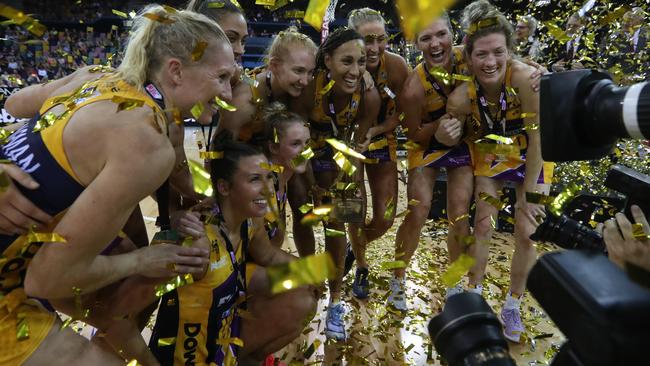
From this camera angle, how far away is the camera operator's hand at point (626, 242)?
3.55 feet

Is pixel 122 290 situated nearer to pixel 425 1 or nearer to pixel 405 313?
pixel 425 1

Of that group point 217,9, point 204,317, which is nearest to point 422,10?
point 204,317

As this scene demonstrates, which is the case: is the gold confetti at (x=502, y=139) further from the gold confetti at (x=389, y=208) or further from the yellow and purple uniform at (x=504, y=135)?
the gold confetti at (x=389, y=208)

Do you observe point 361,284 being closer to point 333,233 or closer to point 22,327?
point 333,233

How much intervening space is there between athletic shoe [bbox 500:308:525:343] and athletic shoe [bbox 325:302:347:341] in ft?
2.74

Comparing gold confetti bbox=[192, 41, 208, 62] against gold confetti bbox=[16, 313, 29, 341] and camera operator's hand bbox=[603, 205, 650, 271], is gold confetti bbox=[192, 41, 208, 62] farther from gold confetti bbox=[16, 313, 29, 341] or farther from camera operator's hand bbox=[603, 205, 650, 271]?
camera operator's hand bbox=[603, 205, 650, 271]

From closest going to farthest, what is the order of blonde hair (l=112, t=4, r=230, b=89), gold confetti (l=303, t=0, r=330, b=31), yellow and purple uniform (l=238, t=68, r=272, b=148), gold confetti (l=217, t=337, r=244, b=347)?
blonde hair (l=112, t=4, r=230, b=89), gold confetti (l=303, t=0, r=330, b=31), gold confetti (l=217, t=337, r=244, b=347), yellow and purple uniform (l=238, t=68, r=272, b=148)

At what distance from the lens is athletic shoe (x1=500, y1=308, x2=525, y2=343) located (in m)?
2.30

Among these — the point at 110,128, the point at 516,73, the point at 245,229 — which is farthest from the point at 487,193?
the point at 110,128

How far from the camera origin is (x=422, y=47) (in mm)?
2549

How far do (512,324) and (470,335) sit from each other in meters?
1.93

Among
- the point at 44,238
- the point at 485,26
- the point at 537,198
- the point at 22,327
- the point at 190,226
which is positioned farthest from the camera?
the point at 485,26

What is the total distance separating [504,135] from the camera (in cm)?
243

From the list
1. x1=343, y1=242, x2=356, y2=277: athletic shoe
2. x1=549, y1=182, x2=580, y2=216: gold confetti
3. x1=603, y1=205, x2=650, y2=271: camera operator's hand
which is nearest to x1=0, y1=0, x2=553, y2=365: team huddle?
x1=343, y1=242, x2=356, y2=277: athletic shoe
